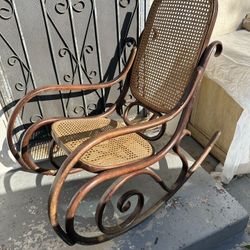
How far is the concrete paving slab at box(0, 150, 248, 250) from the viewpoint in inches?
56.1

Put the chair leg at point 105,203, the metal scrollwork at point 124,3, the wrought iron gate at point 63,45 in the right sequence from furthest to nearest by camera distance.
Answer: the metal scrollwork at point 124,3 < the wrought iron gate at point 63,45 < the chair leg at point 105,203

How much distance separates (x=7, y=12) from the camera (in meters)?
1.52

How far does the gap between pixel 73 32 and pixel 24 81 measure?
1.50 ft

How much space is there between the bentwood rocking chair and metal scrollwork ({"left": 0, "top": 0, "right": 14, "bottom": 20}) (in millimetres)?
467

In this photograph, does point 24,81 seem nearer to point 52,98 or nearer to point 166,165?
point 52,98

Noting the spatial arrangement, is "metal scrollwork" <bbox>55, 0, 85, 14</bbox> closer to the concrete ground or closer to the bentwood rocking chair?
the bentwood rocking chair

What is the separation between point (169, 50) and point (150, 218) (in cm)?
100

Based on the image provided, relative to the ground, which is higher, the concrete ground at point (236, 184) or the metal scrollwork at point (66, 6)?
the metal scrollwork at point (66, 6)

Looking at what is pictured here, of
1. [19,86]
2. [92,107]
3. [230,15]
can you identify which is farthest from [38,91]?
[230,15]

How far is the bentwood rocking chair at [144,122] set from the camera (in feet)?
3.99

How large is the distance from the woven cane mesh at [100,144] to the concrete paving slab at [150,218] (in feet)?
1.11

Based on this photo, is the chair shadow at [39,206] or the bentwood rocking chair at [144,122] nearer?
the bentwood rocking chair at [144,122]

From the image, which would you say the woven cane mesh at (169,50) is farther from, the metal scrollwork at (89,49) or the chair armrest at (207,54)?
the metal scrollwork at (89,49)

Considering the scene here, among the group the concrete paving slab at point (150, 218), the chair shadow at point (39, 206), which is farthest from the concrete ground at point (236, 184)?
the chair shadow at point (39, 206)
